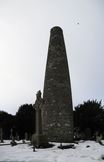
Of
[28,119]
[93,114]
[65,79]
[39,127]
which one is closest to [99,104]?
[93,114]

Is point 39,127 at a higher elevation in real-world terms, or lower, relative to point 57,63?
lower

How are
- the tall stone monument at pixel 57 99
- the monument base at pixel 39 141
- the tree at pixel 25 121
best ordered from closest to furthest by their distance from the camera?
the monument base at pixel 39 141 → the tall stone monument at pixel 57 99 → the tree at pixel 25 121

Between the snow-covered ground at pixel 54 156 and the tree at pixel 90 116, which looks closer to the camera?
the snow-covered ground at pixel 54 156

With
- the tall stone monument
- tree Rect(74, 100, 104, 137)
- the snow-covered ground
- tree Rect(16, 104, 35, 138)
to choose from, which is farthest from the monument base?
tree Rect(16, 104, 35, 138)

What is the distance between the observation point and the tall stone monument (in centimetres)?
2605

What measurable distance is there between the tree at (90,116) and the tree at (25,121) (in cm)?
923

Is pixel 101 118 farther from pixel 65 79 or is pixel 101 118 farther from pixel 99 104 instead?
pixel 65 79

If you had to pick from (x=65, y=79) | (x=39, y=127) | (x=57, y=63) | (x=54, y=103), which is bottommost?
(x=39, y=127)

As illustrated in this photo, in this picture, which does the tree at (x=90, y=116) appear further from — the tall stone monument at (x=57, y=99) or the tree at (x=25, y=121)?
the tall stone monument at (x=57, y=99)

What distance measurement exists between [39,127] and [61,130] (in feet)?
24.8

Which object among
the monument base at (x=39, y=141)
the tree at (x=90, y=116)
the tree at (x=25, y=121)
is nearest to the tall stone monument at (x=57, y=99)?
the monument base at (x=39, y=141)

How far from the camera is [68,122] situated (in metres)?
26.5

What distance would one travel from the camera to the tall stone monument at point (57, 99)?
26.0 meters

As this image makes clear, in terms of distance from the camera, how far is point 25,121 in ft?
159
